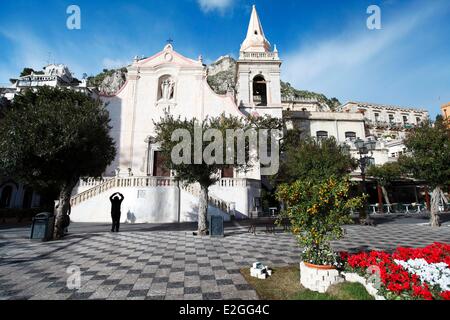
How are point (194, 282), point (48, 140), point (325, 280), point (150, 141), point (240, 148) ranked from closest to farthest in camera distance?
point (325, 280)
point (194, 282)
point (48, 140)
point (240, 148)
point (150, 141)

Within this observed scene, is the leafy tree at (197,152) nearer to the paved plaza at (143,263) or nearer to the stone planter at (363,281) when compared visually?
the paved plaza at (143,263)

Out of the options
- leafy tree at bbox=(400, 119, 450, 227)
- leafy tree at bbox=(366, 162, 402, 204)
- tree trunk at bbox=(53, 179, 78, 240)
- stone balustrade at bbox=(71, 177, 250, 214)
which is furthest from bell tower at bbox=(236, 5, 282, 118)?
tree trunk at bbox=(53, 179, 78, 240)

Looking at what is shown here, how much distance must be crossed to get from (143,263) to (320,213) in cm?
503

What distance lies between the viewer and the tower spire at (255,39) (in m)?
30.2

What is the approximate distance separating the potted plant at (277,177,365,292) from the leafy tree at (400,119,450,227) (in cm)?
1325

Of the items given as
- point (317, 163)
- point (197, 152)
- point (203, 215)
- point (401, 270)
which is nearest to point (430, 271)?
point (401, 270)

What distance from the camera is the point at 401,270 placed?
3.90 m

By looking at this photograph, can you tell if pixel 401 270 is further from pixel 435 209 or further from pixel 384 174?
pixel 384 174

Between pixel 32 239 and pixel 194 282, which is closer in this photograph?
pixel 194 282

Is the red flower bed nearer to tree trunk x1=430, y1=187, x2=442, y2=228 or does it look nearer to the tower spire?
tree trunk x1=430, y1=187, x2=442, y2=228

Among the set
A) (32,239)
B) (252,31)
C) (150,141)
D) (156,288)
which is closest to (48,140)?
(32,239)
